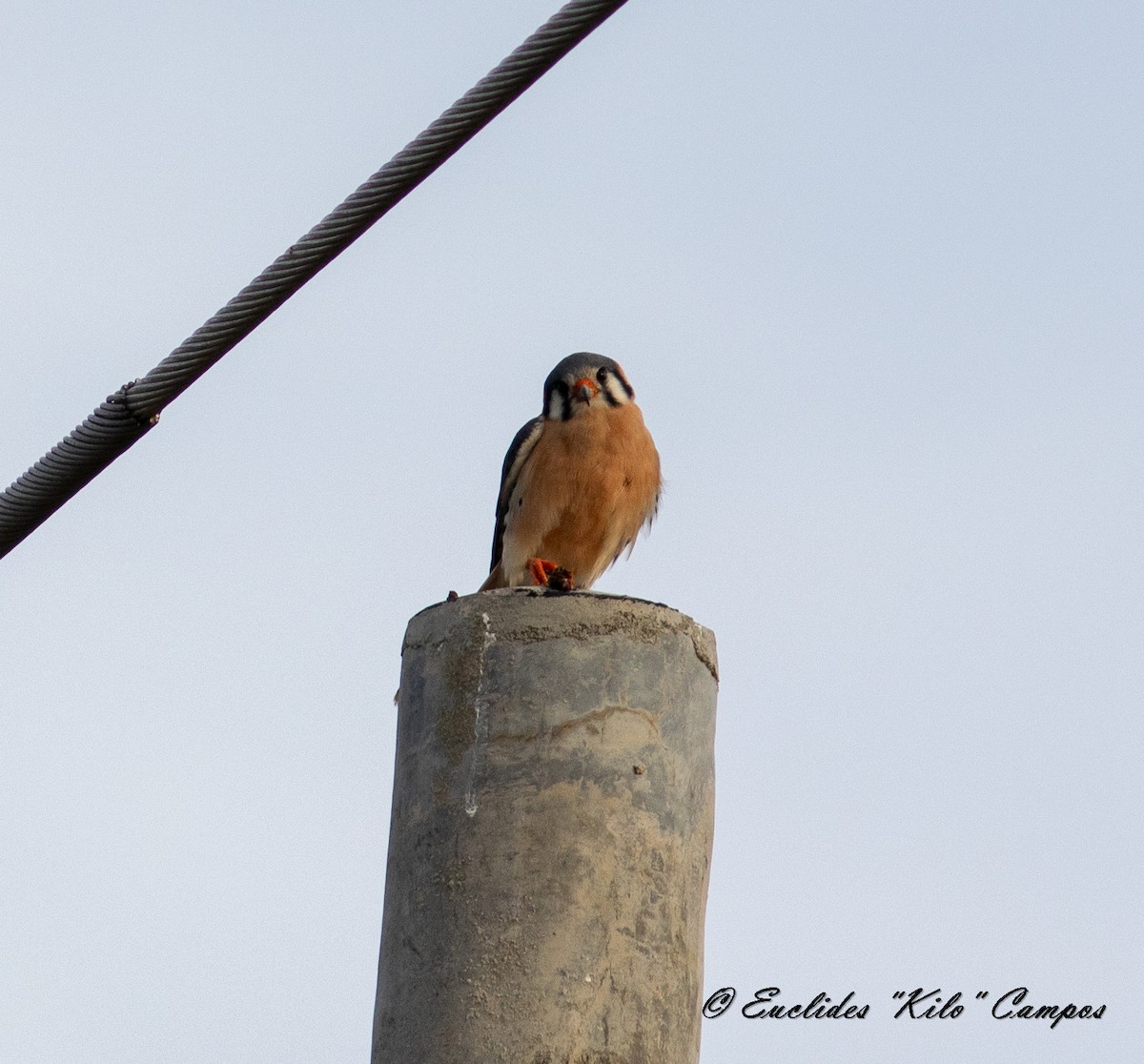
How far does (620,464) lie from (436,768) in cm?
370

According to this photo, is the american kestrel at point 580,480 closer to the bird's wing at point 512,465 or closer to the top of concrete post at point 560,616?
the bird's wing at point 512,465

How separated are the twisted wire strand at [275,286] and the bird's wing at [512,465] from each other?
4380mm

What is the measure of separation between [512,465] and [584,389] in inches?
18.4

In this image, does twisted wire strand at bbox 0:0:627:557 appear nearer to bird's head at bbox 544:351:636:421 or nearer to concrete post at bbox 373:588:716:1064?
concrete post at bbox 373:588:716:1064

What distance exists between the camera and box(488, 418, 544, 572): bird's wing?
8211 mm

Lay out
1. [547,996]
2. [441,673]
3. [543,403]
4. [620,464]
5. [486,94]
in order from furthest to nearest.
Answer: [543,403] < [620,464] < [441,673] < [547,996] < [486,94]

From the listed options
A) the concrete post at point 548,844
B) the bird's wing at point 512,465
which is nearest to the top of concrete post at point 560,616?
the concrete post at point 548,844

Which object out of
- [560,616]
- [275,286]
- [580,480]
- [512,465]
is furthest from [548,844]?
[512,465]

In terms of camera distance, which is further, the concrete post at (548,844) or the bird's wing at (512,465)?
the bird's wing at (512,465)

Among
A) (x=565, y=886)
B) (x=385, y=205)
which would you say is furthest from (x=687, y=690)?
(x=385, y=205)

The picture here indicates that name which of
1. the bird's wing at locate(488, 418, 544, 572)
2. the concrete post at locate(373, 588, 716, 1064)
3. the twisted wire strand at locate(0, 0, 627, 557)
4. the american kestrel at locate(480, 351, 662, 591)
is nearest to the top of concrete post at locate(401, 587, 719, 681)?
the concrete post at locate(373, 588, 716, 1064)

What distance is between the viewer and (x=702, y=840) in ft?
15.0

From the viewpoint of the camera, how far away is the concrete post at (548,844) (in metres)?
4.20

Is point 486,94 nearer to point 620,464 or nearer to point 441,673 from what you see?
point 441,673
